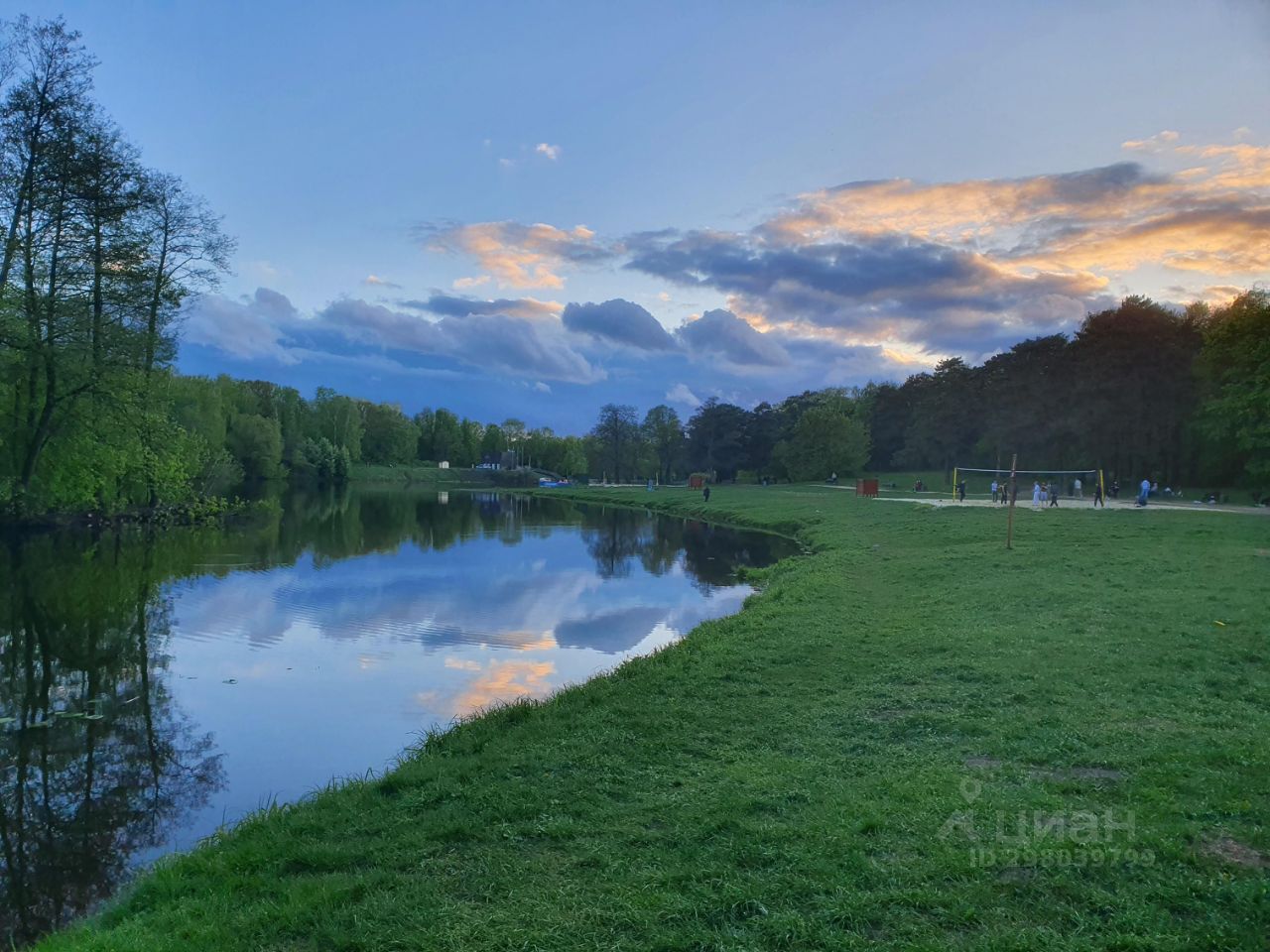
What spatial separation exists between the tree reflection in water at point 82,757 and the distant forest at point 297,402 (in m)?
11.6

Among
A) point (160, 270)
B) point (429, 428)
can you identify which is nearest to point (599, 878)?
point (160, 270)

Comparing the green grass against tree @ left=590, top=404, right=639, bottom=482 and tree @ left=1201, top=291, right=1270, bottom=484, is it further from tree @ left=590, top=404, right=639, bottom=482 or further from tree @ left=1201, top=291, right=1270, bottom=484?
tree @ left=590, top=404, right=639, bottom=482

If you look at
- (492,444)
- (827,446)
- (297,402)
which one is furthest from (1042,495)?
(492,444)

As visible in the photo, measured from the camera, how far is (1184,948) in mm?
3854

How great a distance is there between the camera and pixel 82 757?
915 cm

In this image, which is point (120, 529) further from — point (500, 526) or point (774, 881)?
point (774, 881)

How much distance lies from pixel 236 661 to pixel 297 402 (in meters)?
111

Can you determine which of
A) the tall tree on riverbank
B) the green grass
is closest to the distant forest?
the tall tree on riverbank

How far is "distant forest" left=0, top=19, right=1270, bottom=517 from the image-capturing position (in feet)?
80.9

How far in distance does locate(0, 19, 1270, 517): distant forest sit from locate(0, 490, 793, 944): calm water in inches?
181

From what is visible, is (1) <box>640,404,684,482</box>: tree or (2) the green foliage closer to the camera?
(2) the green foliage

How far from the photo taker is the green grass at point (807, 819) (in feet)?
14.5

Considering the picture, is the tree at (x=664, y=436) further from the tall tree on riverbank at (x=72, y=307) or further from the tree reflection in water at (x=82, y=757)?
the tree reflection in water at (x=82, y=757)

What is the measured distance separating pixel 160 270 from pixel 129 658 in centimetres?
2494
